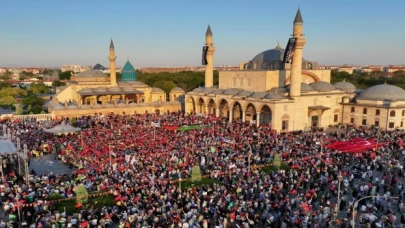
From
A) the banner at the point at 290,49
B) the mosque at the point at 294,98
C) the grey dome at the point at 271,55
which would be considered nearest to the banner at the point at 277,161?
the mosque at the point at 294,98

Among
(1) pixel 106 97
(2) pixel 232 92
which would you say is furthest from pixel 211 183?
(1) pixel 106 97

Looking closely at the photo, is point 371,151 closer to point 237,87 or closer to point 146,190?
point 146,190

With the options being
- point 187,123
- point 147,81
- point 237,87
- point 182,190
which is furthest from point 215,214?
point 147,81

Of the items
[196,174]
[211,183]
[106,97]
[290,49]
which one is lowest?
[211,183]

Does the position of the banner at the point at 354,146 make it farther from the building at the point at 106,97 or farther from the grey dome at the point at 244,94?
the building at the point at 106,97

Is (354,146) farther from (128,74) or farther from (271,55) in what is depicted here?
(128,74)

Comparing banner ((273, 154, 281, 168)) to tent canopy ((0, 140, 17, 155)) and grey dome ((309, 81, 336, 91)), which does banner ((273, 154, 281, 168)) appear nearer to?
tent canopy ((0, 140, 17, 155))

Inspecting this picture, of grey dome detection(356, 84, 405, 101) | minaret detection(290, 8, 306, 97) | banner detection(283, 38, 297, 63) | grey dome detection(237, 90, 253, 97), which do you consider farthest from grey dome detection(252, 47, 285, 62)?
grey dome detection(356, 84, 405, 101)
